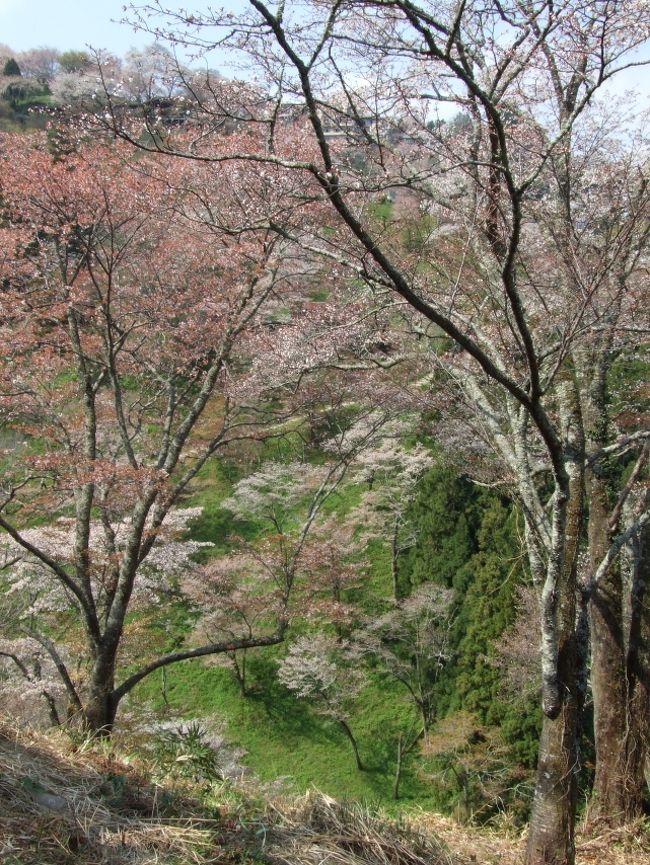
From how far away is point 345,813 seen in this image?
231 cm

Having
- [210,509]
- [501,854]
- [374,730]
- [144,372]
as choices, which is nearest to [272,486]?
[210,509]

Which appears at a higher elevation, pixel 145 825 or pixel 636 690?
pixel 636 690

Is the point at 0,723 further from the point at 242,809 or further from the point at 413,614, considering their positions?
the point at 413,614

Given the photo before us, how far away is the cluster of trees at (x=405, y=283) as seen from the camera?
3023mm

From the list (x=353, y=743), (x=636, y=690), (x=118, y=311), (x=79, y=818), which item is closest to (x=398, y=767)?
(x=353, y=743)

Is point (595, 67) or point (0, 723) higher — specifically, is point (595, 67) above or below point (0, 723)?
above

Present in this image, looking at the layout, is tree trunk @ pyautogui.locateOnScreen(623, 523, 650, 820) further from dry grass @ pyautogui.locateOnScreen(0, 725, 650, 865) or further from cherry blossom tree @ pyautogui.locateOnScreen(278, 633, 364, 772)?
cherry blossom tree @ pyautogui.locateOnScreen(278, 633, 364, 772)

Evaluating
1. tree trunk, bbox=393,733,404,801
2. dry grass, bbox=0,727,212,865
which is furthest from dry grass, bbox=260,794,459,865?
tree trunk, bbox=393,733,404,801

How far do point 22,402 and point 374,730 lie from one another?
9805 mm

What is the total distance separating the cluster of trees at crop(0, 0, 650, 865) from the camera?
3023mm

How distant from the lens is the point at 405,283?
8.33 feet

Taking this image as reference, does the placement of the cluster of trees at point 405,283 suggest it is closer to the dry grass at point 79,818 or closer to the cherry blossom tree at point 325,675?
the dry grass at point 79,818

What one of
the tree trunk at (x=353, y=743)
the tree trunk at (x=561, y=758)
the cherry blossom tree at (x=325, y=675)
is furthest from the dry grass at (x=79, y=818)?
the cherry blossom tree at (x=325, y=675)

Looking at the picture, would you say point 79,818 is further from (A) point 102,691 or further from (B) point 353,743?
(B) point 353,743
